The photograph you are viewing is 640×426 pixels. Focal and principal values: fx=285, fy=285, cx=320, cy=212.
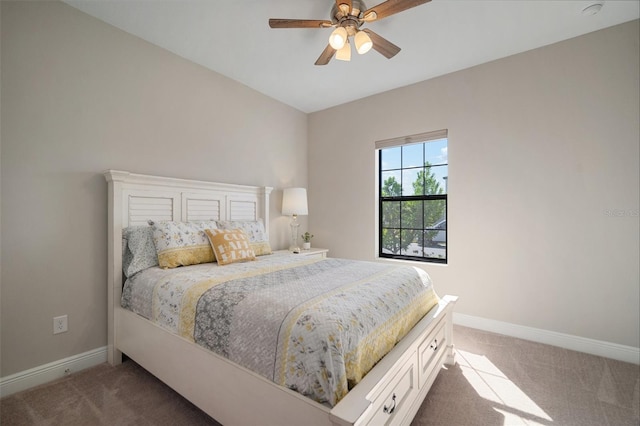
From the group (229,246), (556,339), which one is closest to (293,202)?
(229,246)

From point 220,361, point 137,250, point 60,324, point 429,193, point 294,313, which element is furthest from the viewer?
point 429,193

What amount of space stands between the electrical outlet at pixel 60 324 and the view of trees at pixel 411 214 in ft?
10.4

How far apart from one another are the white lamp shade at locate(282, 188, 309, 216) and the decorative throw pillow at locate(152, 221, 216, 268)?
134 centimetres

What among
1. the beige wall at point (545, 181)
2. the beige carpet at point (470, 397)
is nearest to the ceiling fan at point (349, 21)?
the beige wall at point (545, 181)

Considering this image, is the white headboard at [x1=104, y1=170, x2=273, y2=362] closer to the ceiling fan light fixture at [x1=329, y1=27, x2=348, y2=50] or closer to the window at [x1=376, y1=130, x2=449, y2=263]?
the window at [x1=376, y1=130, x2=449, y2=263]

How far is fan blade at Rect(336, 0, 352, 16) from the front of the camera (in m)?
1.76

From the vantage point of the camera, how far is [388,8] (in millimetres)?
1792

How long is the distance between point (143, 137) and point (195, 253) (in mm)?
1157

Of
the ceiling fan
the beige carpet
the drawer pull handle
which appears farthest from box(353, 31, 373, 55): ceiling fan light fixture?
the beige carpet

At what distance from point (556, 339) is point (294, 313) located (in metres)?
2.62

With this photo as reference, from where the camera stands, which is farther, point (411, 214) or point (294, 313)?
point (411, 214)

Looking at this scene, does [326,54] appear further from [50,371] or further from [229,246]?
[50,371]

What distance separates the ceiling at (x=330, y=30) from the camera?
6.94 ft

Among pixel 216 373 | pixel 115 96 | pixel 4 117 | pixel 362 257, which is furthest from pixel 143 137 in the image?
pixel 362 257
